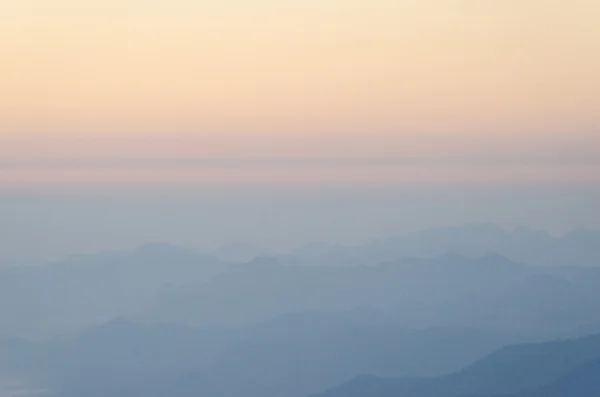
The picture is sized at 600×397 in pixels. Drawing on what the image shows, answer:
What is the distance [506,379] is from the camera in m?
4.29

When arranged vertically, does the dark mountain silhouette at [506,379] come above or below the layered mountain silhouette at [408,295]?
below

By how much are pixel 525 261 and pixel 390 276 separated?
0.91m

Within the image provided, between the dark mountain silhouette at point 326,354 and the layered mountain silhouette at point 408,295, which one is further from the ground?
the layered mountain silhouette at point 408,295

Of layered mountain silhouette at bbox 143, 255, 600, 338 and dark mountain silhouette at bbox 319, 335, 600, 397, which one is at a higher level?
layered mountain silhouette at bbox 143, 255, 600, 338

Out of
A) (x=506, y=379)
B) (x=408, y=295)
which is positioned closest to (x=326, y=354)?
(x=408, y=295)

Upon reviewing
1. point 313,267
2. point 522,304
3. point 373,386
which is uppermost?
point 313,267

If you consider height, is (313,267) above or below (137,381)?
above

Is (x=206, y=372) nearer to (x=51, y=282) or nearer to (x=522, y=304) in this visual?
(x=51, y=282)

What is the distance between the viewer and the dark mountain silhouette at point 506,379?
14.0ft

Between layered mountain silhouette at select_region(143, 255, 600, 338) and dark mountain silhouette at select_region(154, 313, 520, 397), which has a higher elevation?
layered mountain silhouette at select_region(143, 255, 600, 338)

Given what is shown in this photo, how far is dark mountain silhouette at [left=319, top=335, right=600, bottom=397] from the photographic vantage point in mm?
4266

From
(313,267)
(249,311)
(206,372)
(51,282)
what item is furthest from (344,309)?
(51,282)

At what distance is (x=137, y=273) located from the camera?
4.31 meters

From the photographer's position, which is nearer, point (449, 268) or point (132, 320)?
point (132, 320)
